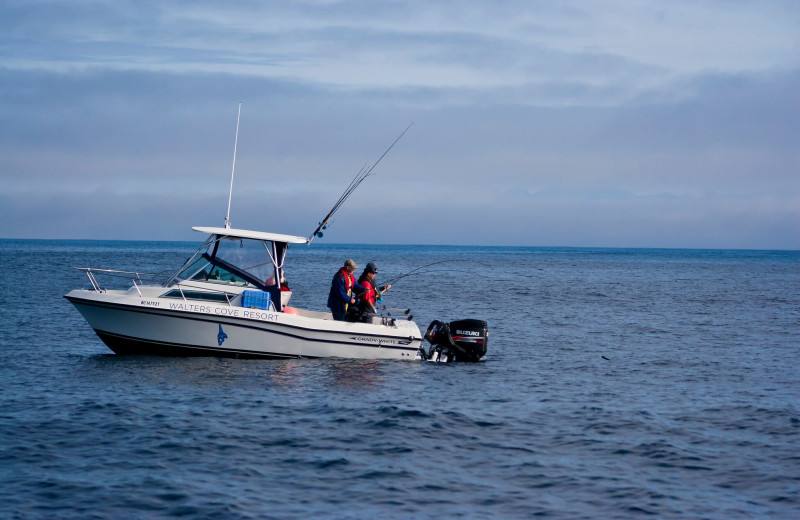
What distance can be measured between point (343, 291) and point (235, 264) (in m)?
2.24

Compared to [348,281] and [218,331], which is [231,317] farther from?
[348,281]

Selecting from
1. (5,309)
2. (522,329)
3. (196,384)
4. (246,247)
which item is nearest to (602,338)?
(522,329)

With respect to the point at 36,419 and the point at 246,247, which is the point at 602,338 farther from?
the point at 36,419

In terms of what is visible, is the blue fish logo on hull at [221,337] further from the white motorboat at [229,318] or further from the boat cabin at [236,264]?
the boat cabin at [236,264]

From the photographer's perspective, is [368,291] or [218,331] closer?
[218,331]

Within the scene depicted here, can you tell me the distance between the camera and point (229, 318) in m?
15.4

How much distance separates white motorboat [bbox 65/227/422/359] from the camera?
15.4 m

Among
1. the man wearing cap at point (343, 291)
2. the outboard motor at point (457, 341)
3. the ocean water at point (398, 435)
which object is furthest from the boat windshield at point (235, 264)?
the outboard motor at point (457, 341)

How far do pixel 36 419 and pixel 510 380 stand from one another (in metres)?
8.43

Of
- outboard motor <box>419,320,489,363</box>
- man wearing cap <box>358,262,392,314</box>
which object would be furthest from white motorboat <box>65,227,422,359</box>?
outboard motor <box>419,320,489,363</box>

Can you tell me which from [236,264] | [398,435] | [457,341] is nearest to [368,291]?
[457,341]

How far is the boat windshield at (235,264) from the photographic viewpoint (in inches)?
636

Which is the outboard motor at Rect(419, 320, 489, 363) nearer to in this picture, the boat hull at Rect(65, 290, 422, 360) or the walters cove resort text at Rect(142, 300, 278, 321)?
the boat hull at Rect(65, 290, 422, 360)

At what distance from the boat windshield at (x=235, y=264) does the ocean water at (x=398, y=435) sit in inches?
66.2
